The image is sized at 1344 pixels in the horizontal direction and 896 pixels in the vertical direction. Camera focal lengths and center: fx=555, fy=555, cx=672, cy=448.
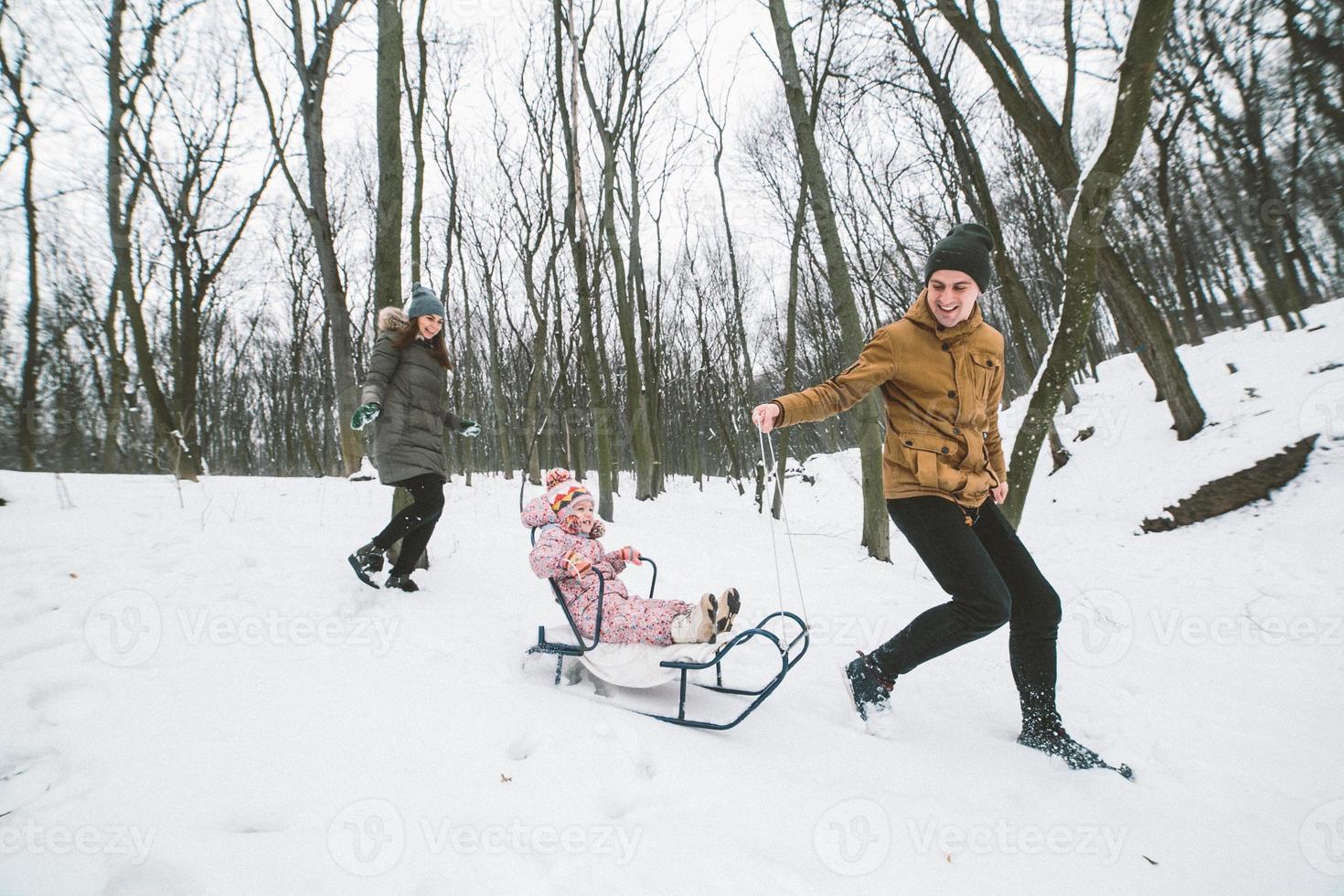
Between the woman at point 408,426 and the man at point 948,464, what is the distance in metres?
2.56

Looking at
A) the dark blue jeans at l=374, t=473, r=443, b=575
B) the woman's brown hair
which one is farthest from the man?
the woman's brown hair

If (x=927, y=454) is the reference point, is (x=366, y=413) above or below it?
above

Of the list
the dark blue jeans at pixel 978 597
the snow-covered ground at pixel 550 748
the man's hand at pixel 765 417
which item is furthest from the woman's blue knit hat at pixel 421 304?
the dark blue jeans at pixel 978 597

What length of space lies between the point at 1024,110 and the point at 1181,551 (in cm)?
466

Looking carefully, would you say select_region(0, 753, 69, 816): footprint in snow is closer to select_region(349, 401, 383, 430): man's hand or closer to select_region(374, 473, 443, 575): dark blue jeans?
select_region(349, 401, 383, 430): man's hand

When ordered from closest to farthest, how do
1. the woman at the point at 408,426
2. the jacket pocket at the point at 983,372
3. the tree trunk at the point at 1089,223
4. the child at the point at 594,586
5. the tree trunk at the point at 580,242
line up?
1. the jacket pocket at the point at 983,372
2. the child at the point at 594,586
3. the tree trunk at the point at 1089,223
4. the woman at the point at 408,426
5. the tree trunk at the point at 580,242

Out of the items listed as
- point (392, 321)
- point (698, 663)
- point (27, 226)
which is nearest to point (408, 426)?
point (392, 321)

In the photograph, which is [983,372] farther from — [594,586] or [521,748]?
[521,748]

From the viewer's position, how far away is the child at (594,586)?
7.92 feet

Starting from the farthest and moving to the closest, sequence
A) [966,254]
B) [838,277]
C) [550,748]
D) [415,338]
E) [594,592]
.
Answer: [838,277], [415,338], [594,592], [966,254], [550,748]

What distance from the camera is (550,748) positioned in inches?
79.5

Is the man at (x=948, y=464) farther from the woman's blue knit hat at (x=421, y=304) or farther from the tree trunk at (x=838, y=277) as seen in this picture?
the tree trunk at (x=838, y=277)

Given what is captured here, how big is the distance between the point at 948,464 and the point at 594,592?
5.63ft

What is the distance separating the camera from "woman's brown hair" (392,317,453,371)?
12.1ft
